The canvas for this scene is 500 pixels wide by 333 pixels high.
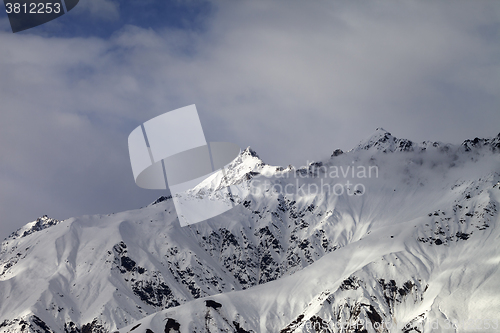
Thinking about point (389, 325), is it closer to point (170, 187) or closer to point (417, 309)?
point (417, 309)

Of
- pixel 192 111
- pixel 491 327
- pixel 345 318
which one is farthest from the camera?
pixel 345 318

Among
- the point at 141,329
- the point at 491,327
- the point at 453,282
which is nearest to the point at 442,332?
the point at 491,327

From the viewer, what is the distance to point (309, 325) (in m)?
199

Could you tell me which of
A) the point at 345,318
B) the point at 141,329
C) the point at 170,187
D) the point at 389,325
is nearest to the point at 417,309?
the point at 389,325

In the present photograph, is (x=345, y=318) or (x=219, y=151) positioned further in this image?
(x=345, y=318)

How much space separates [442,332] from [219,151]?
12102 centimetres

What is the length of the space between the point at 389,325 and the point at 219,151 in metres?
126

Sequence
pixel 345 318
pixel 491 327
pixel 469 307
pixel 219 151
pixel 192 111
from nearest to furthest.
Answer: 1. pixel 192 111
2. pixel 219 151
3. pixel 491 327
4. pixel 469 307
5. pixel 345 318

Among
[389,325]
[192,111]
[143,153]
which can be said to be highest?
[192,111]

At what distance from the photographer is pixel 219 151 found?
101 meters

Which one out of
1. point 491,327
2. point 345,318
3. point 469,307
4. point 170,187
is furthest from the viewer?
point 345,318

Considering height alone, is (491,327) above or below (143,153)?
below

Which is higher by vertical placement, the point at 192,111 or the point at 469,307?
the point at 192,111

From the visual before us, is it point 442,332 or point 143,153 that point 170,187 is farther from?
point 442,332
